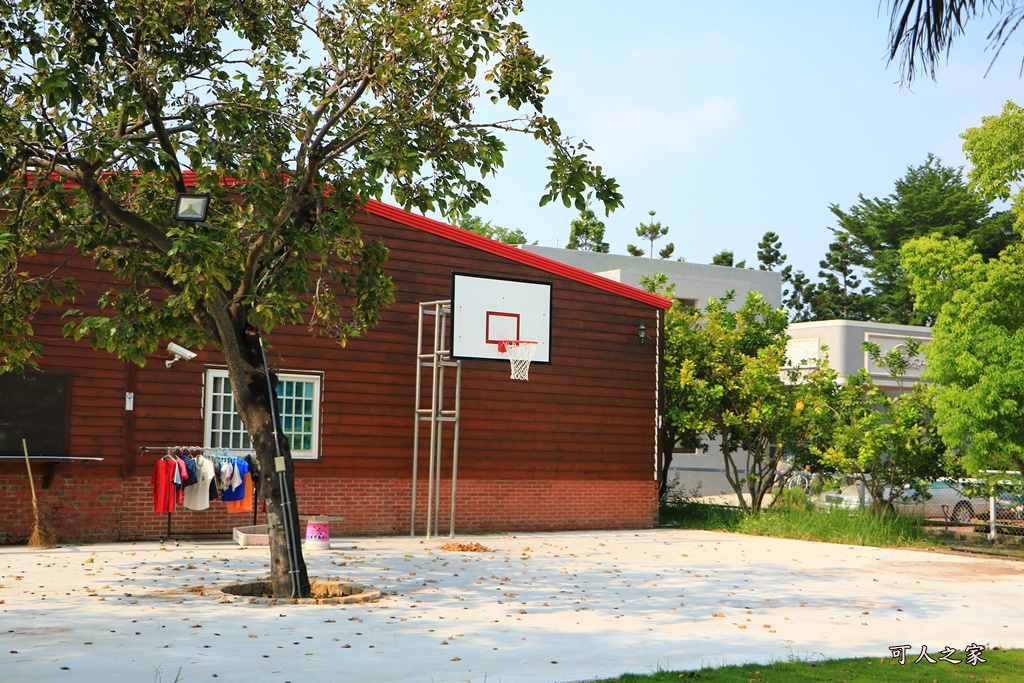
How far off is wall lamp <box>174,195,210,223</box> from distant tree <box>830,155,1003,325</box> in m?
38.4

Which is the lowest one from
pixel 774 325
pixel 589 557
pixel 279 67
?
pixel 589 557

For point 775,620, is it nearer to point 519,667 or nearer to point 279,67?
point 519,667

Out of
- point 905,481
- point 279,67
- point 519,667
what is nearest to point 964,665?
point 519,667

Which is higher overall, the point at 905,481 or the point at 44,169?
the point at 44,169

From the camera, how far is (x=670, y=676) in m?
7.21

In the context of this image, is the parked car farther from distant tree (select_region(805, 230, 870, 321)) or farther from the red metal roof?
distant tree (select_region(805, 230, 870, 321))

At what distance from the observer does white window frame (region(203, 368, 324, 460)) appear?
1658cm

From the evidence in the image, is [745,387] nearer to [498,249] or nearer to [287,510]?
[498,249]

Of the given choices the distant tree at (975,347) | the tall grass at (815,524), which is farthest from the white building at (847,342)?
the distant tree at (975,347)

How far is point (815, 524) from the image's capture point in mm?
19156

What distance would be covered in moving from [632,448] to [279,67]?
11488mm

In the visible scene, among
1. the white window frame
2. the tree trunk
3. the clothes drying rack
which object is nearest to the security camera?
the white window frame

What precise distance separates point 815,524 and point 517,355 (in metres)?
6.07

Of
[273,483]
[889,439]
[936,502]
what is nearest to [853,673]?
[273,483]
